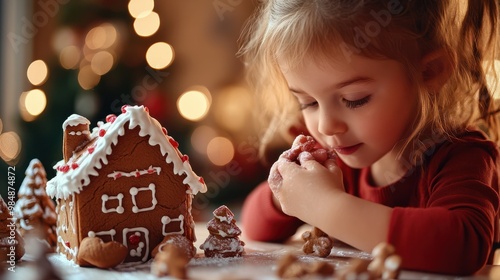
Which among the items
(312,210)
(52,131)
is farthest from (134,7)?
(312,210)

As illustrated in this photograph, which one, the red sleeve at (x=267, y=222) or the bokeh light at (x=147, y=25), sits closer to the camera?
the red sleeve at (x=267, y=222)

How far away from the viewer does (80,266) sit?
0.92 meters

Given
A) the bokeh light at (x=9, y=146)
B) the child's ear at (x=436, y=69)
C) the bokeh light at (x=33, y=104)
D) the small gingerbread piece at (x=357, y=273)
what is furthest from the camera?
the bokeh light at (x=33, y=104)

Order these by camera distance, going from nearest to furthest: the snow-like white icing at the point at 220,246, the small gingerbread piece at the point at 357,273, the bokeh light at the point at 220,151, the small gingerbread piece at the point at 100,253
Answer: the small gingerbread piece at the point at 357,273 < the small gingerbread piece at the point at 100,253 < the snow-like white icing at the point at 220,246 < the bokeh light at the point at 220,151

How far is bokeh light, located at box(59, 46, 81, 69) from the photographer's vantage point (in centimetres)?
261

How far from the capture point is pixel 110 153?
0.93 metres

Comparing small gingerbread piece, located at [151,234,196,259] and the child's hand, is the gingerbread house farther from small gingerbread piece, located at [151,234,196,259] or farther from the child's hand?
the child's hand

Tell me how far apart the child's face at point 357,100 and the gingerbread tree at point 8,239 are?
533 millimetres

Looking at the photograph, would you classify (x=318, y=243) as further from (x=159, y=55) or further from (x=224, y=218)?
(x=159, y=55)

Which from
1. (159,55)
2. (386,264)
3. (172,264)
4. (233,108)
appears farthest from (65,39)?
(386,264)

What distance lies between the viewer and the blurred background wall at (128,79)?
2512 mm

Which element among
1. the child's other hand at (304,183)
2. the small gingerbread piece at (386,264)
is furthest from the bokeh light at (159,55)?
the small gingerbread piece at (386,264)

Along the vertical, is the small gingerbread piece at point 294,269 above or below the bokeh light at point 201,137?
above

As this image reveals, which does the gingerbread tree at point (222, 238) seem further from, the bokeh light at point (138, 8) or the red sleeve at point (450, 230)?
the bokeh light at point (138, 8)
